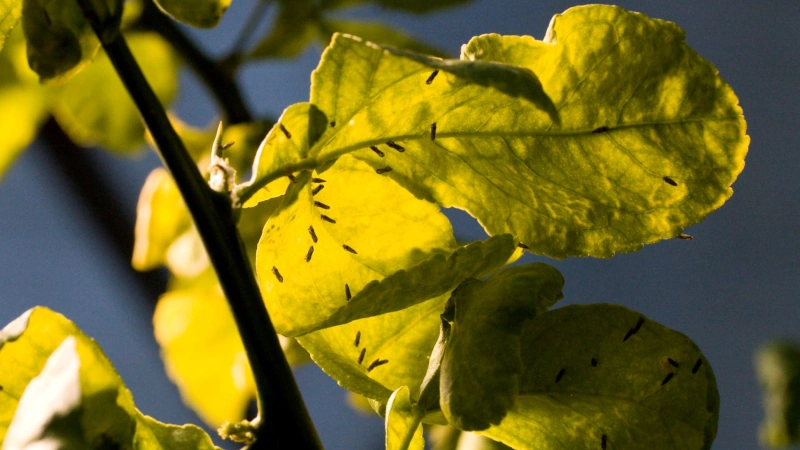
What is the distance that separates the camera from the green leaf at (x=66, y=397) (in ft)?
0.94

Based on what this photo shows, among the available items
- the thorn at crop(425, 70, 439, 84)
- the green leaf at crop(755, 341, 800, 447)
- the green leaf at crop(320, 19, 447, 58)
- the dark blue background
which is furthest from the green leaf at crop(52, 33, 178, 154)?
the dark blue background

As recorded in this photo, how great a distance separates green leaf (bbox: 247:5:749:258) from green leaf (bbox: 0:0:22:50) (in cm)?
15

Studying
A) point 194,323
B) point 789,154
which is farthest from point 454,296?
point 789,154

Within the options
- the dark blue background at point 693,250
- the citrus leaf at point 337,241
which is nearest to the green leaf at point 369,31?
the citrus leaf at point 337,241

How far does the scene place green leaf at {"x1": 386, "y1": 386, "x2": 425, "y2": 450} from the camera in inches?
13.5

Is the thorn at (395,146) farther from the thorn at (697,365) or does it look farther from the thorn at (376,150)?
the thorn at (697,365)

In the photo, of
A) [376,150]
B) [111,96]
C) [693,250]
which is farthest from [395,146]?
[693,250]

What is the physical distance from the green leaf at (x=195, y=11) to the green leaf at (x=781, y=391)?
27.1 inches

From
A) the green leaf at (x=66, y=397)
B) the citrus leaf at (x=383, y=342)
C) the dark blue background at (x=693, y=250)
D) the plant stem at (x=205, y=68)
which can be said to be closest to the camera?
the green leaf at (x=66, y=397)

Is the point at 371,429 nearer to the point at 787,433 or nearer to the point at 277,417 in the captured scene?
the point at 787,433

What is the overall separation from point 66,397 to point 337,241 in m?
0.14

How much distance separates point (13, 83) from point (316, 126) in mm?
720

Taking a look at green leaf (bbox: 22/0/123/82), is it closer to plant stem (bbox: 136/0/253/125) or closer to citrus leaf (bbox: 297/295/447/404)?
citrus leaf (bbox: 297/295/447/404)

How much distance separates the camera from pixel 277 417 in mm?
334
